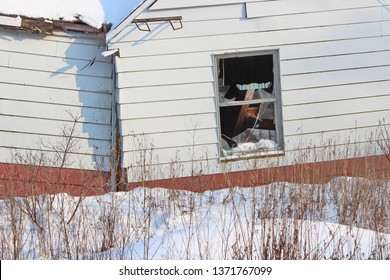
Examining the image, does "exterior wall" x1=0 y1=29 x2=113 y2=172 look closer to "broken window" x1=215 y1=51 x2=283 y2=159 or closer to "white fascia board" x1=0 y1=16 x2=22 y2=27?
"white fascia board" x1=0 y1=16 x2=22 y2=27

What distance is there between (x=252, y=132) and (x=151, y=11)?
2429 mm

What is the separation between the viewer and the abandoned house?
36.6 ft

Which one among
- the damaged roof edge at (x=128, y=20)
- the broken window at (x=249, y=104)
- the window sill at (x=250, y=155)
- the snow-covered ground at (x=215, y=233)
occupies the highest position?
the damaged roof edge at (x=128, y=20)

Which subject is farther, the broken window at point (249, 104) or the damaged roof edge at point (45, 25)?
the broken window at point (249, 104)

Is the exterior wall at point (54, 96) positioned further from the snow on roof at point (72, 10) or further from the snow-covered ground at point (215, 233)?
the snow-covered ground at point (215, 233)

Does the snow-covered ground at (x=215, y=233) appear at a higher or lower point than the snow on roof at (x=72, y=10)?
lower

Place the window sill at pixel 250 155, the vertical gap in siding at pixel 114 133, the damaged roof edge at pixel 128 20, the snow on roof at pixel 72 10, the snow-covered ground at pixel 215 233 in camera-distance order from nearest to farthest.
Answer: the snow-covered ground at pixel 215 233
the damaged roof edge at pixel 128 20
the snow on roof at pixel 72 10
the vertical gap in siding at pixel 114 133
the window sill at pixel 250 155

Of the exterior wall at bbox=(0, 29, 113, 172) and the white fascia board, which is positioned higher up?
the white fascia board

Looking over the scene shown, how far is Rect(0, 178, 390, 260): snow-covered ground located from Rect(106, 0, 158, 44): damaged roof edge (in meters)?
2.79

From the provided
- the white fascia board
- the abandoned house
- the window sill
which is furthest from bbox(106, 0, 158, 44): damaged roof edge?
the window sill

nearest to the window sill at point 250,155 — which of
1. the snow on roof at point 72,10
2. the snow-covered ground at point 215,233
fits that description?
the snow-covered ground at point 215,233

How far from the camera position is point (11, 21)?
429 inches

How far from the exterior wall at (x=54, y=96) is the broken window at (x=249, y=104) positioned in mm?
1787

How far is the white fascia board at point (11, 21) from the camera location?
1088 centimetres
